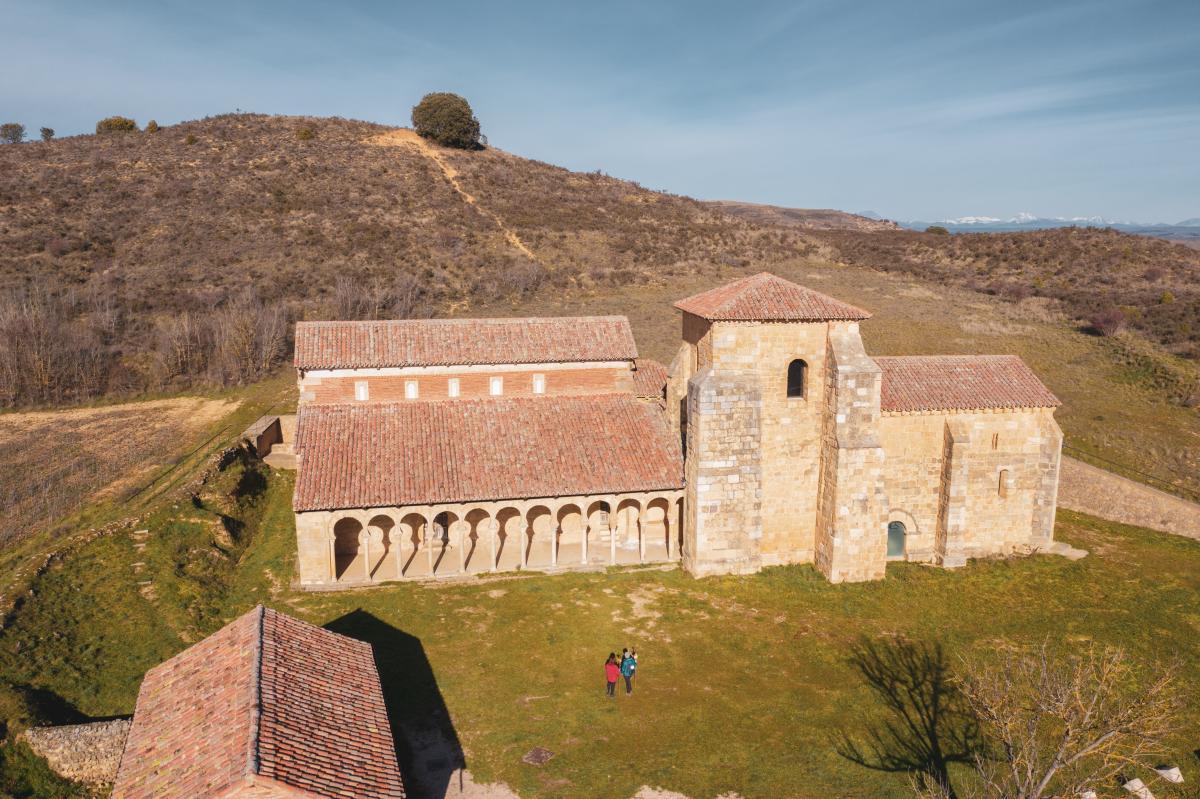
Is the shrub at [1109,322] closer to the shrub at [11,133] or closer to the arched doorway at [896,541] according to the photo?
the arched doorway at [896,541]

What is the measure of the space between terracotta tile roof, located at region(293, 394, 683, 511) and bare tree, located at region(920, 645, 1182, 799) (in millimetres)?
11013

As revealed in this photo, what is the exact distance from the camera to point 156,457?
3073 centimetres

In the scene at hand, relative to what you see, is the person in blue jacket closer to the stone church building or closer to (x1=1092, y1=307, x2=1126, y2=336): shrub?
the stone church building

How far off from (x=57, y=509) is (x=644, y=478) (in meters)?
19.4

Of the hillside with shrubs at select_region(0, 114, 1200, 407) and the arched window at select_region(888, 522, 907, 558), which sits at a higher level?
the hillside with shrubs at select_region(0, 114, 1200, 407)

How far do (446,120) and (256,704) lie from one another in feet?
246

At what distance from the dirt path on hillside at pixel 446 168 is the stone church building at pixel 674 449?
34163 mm

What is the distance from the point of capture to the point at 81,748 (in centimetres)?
1417

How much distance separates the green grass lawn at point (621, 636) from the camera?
1554 centimetres

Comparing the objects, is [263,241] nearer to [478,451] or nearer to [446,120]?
[446,120]

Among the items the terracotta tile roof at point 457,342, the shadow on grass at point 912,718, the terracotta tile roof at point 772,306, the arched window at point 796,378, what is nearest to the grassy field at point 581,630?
the shadow on grass at point 912,718

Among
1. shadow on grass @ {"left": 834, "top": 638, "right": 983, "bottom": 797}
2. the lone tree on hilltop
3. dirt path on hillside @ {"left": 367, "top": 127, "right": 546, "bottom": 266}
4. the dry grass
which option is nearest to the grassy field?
shadow on grass @ {"left": 834, "top": 638, "right": 983, "bottom": 797}

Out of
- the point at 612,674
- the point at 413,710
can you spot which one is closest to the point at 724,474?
the point at 612,674

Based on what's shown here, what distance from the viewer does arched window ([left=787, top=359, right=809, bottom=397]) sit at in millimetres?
23250
